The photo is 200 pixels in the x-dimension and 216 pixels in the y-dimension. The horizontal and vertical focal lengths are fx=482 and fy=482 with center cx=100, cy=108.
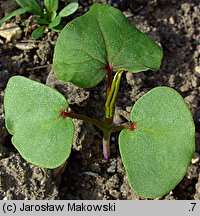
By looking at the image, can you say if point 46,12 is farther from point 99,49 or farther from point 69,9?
point 99,49

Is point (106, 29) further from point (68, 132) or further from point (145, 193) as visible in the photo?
point (145, 193)

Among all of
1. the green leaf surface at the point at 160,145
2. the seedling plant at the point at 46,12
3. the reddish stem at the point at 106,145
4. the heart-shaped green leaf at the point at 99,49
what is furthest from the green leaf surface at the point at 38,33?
the green leaf surface at the point at 160,145

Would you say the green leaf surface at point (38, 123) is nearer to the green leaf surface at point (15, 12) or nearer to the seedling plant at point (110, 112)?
the seedling plant at point (110, 112)

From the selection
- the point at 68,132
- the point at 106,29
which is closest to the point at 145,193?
the point at 68,132

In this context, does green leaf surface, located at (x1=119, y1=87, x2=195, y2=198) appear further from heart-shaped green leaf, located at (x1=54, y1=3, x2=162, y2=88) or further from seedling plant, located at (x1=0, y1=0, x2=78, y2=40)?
seedling plant, located at (x1=0, y1=0, x2=78, y2=40)

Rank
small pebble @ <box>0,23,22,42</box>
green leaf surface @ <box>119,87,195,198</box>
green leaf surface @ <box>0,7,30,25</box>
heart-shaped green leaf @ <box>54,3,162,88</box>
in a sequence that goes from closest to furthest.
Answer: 1. green leaf surface @ <box>119,87,195,198</box>
2. heart-shaped green leaf @ <box>54,3,162,88</box>
3. green leaf surface @ <box>0,7,30,25</box>
4. small pebble @ <box>0,23,22,42</box>

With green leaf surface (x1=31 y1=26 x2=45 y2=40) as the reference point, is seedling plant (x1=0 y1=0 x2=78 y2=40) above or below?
above

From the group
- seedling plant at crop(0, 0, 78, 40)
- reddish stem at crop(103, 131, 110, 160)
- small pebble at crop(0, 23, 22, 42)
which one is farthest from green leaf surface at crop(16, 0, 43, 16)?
reddish stem at crop(103, 131, 110, 160)
